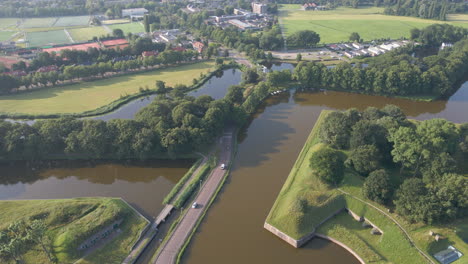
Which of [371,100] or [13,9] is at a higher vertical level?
[13,9]

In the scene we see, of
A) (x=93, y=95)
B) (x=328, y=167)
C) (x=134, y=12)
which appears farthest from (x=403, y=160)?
(x=134, y=12)

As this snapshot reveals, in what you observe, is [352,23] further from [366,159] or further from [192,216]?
[192,216]

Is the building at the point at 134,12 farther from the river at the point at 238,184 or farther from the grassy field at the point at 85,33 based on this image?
the river at the point at 238,184

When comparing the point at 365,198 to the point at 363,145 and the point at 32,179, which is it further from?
the point at 32,179

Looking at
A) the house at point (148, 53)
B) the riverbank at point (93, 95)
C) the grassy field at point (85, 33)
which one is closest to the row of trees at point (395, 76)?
the riverbank at point (93, 95)

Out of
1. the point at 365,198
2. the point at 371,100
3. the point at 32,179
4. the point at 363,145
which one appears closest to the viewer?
the point at 365,198

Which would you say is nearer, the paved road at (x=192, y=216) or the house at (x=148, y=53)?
the paved road at (x=192, y=216)

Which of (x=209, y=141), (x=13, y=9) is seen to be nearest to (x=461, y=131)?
(x=209, y=141)
